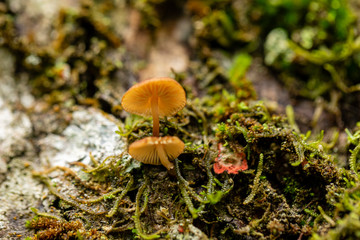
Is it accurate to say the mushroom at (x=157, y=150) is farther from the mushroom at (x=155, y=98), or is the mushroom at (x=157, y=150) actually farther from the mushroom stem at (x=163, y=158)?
the mushroom at (x=155, y=98)

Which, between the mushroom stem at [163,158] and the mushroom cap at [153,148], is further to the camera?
the mushroom stem at [163,158]

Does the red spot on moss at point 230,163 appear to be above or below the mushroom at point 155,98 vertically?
below

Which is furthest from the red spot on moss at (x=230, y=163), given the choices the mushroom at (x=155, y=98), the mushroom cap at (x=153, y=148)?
the mushroom at (x=155, y=98)

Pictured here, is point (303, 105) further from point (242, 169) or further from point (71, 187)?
point (71, 187)

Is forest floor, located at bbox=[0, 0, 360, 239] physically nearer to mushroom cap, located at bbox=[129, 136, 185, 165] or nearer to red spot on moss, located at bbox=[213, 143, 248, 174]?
red spot on moss, located at bbox=[213, 143, 248, 174]

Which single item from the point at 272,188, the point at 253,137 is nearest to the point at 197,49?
the point at 253,137

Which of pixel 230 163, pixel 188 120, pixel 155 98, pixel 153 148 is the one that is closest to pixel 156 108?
pixel 155 98
